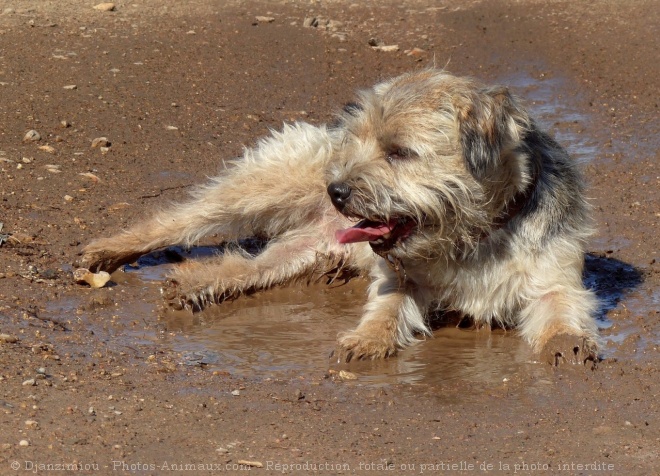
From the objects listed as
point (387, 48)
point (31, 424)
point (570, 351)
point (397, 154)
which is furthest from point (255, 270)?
point (387, 48)

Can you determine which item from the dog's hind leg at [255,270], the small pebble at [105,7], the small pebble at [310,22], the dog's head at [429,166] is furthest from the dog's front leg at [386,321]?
the small pebble at [105,7]

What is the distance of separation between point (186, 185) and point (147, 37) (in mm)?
3552

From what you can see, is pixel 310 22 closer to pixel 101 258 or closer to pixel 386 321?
pixel 101 258

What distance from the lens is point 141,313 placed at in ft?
20.3

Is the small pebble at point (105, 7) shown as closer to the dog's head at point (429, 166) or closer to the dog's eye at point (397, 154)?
the dog's head at point (429, 166)

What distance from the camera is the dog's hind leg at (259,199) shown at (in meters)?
7.00

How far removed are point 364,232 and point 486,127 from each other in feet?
2.70

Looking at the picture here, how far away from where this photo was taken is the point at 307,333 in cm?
619

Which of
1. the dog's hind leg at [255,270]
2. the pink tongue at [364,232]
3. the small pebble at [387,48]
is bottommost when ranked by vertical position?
the dog's hind leg at [255,270]

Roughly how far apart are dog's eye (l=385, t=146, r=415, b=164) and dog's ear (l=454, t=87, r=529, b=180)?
0.28 meters

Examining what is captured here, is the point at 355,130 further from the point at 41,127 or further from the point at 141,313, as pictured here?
the point at 41,127

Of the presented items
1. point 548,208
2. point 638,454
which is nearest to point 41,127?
point 548,208

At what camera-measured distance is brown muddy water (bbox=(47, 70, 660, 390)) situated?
5582 millimetres

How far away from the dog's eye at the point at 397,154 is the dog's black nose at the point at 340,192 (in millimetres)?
278
